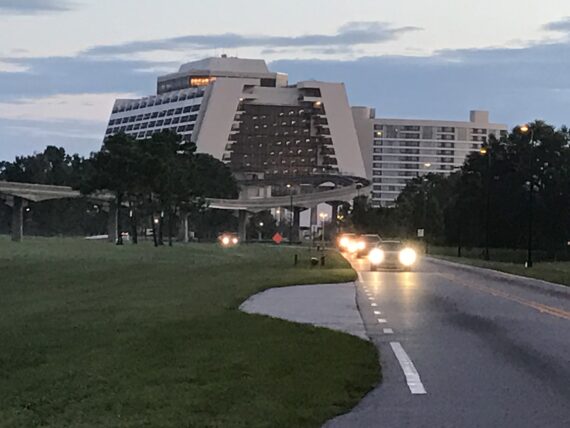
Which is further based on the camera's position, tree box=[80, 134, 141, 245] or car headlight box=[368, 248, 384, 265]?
tree box=[80, 134, 141, 245]

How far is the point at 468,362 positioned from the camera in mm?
15969

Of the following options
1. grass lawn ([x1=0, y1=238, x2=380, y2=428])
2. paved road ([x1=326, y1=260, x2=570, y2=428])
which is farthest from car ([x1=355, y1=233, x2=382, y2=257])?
grass lawn ([x1=0, y1=238, x2=380, y2=428])

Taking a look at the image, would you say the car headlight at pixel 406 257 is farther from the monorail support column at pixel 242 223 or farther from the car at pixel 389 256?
the monorail support column at pixel 242 223

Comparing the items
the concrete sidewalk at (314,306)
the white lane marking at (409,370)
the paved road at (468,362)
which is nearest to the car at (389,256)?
the concrete sidewalk at (314,306)

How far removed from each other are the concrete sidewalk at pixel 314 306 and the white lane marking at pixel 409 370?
5.69 feet

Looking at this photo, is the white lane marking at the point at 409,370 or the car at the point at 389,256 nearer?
the white lane marking at the point at 409,370

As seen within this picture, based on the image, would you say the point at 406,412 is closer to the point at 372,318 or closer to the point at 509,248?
the point at 372,318

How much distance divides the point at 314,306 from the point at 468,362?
12.3 metres

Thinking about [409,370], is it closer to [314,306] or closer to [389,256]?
[314,306]

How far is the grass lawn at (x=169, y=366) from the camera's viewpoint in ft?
35.8

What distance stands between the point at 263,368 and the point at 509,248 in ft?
298

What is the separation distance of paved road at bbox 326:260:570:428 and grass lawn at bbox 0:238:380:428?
489 millimetres

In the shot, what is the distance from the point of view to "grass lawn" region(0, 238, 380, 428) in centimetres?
1091

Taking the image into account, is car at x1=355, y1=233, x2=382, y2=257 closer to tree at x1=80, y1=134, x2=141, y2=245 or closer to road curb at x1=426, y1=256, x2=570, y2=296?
road curb at x1=426, y1=256, x2=570, y2=296
